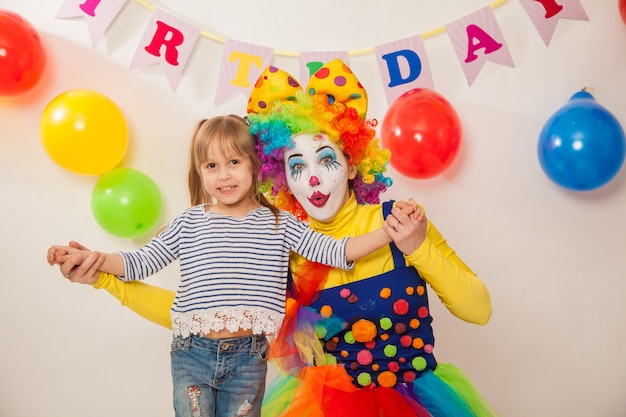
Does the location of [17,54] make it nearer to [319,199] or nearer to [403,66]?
[319,199]

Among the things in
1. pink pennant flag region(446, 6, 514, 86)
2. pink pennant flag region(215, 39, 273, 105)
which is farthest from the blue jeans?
pink pennant flag region(446, 6, 514, 86)

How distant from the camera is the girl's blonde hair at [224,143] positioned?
1685 mm

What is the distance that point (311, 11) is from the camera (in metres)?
2.62

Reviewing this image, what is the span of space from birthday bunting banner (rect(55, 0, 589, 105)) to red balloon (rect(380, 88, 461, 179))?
0.25 m

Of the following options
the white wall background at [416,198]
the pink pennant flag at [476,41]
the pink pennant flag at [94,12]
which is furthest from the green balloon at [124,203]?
the pink pennant flag at [476,41]

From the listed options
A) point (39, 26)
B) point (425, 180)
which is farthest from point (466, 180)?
point (39, 26)

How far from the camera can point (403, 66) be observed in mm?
2592

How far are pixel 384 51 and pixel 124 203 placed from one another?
3.68 feet

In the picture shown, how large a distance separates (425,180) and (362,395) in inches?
47.7

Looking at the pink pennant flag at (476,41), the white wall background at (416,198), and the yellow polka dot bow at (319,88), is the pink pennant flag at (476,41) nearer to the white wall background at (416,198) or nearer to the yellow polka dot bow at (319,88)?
the white wall background at (416,198)

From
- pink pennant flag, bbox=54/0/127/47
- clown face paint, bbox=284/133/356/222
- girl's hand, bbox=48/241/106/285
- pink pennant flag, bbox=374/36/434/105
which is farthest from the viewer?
pink pennant flag, bbox=374/36/434/105

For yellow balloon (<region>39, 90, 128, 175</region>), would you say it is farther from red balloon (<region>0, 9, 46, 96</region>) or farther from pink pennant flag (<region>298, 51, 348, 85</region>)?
pink pennant flag (<region>298, 51, 348, 85</region>)

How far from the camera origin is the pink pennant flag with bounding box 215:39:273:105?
2.56 m

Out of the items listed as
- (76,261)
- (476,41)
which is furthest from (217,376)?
(476,41)
